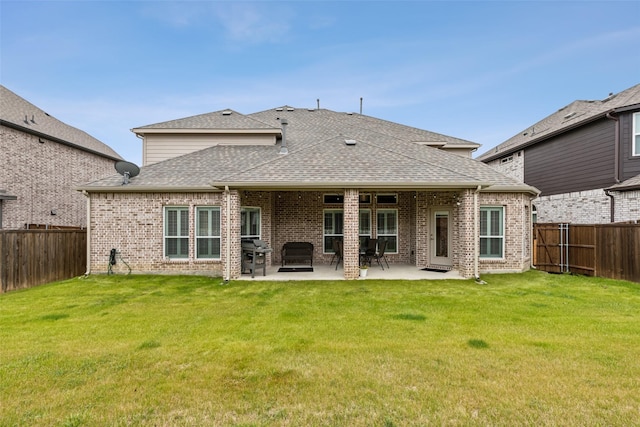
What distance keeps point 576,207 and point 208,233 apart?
50.1 feet

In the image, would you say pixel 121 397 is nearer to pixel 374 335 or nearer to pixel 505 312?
pixel 374 335

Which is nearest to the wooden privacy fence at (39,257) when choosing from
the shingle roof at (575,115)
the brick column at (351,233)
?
the brick column at (351,233)

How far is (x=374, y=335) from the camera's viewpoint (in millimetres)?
4867

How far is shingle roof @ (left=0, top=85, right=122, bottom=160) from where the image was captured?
13.8 metres

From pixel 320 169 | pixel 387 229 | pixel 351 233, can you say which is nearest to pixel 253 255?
pixel 351 233

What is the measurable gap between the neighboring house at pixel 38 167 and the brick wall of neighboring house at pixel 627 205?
2309 centimetres

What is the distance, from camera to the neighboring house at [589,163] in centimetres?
1178

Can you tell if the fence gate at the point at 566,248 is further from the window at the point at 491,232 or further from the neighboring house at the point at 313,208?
the window at the point at 491,232

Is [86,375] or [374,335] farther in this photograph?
[374,335]

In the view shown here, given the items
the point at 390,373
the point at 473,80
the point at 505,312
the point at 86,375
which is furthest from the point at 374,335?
the point at 473,80

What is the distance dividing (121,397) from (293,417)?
176 centimetres

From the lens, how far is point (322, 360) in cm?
397

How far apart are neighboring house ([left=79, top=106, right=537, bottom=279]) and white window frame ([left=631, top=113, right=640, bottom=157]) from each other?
15.0ft

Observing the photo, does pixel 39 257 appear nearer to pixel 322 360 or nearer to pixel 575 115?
pixel 322 360
